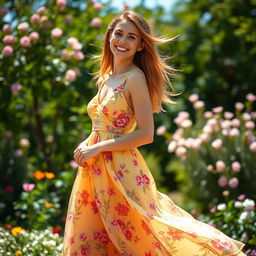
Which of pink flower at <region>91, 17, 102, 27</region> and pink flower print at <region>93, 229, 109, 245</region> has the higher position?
pink flower at <region>91, 17, 102, 27</region>

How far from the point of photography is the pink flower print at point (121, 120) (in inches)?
106

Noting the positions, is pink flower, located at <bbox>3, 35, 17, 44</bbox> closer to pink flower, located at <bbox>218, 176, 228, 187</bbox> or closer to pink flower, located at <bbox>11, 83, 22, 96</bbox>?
pink flower, located at <bbox>11, 83, 22, 96</bbox>

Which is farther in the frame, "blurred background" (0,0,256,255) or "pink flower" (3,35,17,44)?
"pink flower" (3,35,17,44)

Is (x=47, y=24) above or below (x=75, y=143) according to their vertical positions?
above

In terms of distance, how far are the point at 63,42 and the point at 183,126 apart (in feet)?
4.41

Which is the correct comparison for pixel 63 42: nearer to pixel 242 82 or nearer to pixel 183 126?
pixel 183 126

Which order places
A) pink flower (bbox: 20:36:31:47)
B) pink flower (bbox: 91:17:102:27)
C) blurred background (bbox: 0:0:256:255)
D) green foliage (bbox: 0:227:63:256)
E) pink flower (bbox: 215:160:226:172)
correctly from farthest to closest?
pink flower (bbox: 91:17:102:27), pink flower (bbox: 20:36:31:47), pink flower (bbox: 215:160:226:172), blurred background (bbox: 0:0:256:255), green foliage (bbox: 0:227:63:256)

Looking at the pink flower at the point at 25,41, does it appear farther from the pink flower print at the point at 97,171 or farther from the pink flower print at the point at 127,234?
the pink flower print at the point at 127,234

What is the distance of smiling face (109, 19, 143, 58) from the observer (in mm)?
2688

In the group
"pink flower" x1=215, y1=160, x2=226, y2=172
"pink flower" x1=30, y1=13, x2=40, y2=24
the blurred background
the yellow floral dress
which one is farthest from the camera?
"pink flower" x1=30, y1=13, x2=40, y2=24

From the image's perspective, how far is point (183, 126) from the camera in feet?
15.2

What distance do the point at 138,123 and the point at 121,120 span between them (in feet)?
0.39

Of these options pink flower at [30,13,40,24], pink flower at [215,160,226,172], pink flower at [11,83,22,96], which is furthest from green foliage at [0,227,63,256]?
pink flower at [30,13,40,24]

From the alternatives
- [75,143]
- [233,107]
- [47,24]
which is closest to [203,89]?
[233,107]
